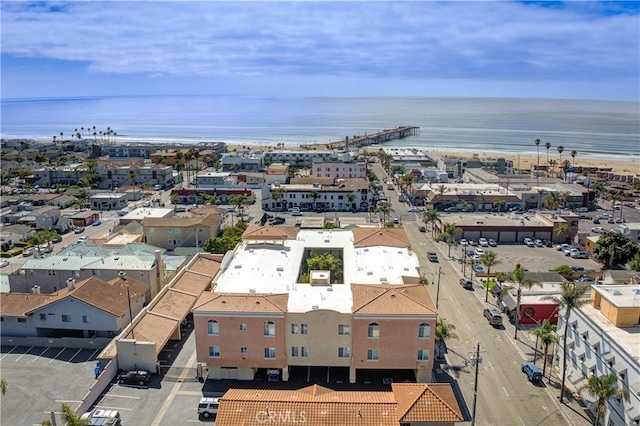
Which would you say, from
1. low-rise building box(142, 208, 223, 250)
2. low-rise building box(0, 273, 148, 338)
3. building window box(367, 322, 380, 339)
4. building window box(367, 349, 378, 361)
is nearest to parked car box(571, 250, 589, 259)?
building window box(367, 349, 378, 361)

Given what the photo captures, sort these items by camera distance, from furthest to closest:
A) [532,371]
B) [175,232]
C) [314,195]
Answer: [314,195]
[175,232]
[532,371]

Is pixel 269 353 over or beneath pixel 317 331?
beneath

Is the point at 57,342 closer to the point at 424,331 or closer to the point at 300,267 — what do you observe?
the point at 300,267

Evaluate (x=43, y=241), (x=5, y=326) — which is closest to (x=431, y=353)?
(x=5, y=326)

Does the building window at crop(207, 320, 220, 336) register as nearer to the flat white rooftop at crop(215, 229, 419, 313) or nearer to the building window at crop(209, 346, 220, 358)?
the building window at crop(209, 346, 220, 358)

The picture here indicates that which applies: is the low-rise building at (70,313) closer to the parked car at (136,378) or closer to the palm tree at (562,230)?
the parked car at (136,378)

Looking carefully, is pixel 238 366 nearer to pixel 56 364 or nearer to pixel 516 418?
pixel 56 364

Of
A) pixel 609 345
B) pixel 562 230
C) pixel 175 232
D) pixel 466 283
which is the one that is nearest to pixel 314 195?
pixel 175 232
